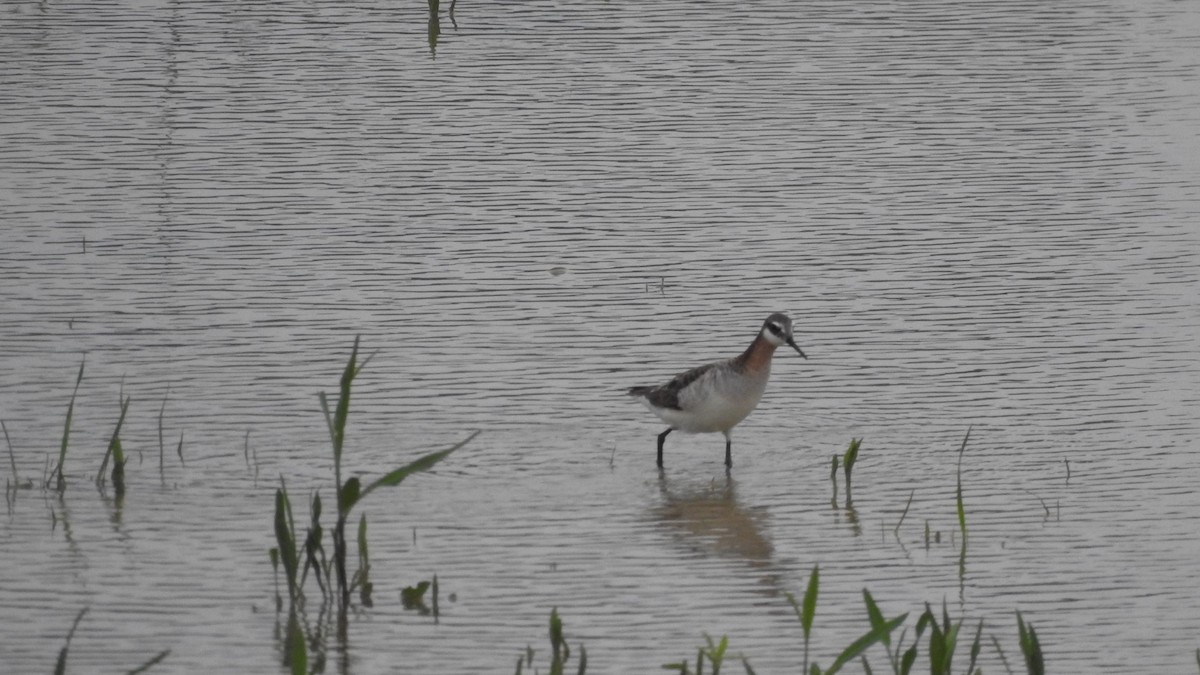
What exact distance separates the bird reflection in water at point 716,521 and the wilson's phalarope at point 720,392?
296mm

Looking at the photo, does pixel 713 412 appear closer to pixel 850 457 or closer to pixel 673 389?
pixel 673 389

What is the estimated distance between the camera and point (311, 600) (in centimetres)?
813

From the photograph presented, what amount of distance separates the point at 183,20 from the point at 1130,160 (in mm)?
7911

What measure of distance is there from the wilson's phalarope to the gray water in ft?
0.77

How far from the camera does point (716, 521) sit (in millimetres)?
9414

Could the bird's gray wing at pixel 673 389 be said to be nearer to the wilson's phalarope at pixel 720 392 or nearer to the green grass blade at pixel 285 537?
the wilson's phalarope at pixel 720 392

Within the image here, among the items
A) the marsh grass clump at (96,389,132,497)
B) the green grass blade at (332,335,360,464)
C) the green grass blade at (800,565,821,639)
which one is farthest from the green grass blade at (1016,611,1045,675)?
the marsh grass clump at (96,389,132,497)

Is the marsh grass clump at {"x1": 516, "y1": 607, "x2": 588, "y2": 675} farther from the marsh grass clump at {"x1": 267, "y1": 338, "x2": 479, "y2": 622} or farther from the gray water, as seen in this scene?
the marsh grass clump at {"x1": 267, "y1": 338, "x2": 479, "y2": 622}

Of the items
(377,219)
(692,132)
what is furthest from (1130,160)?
(377,219)

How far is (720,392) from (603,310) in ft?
7.43

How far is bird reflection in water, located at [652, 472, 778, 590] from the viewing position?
897cm

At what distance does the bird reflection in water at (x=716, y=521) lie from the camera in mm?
8969

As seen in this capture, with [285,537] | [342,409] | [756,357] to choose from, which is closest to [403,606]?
[285,537]

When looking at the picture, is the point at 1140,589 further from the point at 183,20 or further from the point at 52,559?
the point at 183,20
